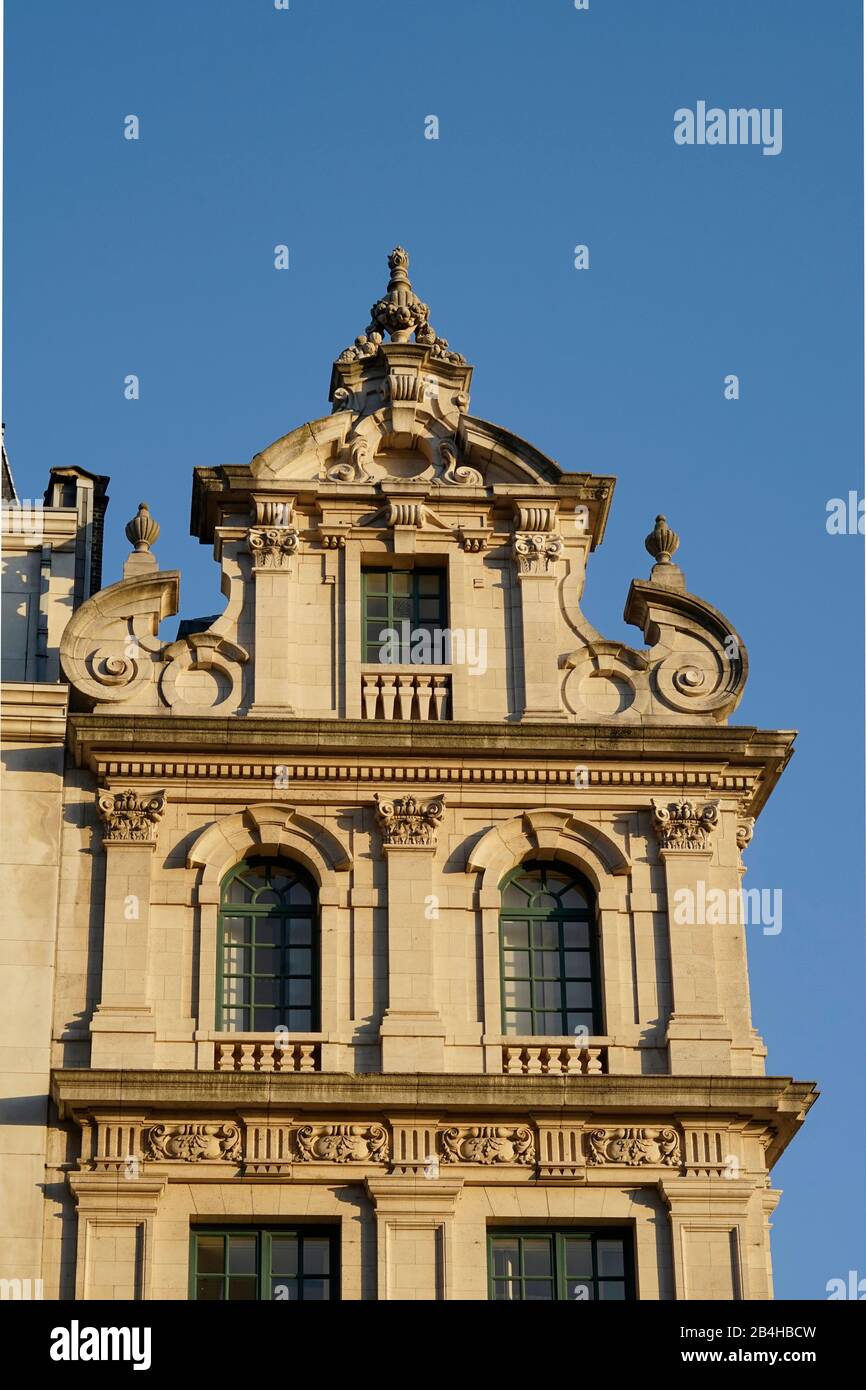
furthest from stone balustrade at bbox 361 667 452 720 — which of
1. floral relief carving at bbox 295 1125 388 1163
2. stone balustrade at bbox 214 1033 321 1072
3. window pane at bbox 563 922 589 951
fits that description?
floral relief carving at bbox 295 1125 388 1163

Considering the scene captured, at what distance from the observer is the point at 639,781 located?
3328 cm

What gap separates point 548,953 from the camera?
32.4m

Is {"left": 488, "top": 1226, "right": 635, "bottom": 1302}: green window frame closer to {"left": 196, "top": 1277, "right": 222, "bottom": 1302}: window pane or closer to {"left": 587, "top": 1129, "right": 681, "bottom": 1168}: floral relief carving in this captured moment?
{"left": 587, "top": 1129, "right": 681, "bottom": 1168}: floral relief carving

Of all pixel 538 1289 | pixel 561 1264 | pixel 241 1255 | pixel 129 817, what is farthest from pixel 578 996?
pixel 129 817

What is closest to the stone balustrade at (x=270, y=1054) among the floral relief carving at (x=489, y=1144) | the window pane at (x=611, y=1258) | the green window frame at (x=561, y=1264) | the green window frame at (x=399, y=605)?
the floral relief carving at (x=489, y=1144)

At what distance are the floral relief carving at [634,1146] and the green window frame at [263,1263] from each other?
3130 mm

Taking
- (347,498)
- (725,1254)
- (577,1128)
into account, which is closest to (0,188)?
(347,498)

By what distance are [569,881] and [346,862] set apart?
2.75 meters

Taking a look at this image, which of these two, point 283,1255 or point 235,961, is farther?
point 235,961

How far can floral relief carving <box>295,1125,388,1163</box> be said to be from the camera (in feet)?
99.9

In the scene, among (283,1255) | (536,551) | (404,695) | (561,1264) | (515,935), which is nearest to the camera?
(283,1255)

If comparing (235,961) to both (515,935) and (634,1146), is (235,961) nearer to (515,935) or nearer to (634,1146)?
(515,935)

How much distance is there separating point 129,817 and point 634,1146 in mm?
7187
